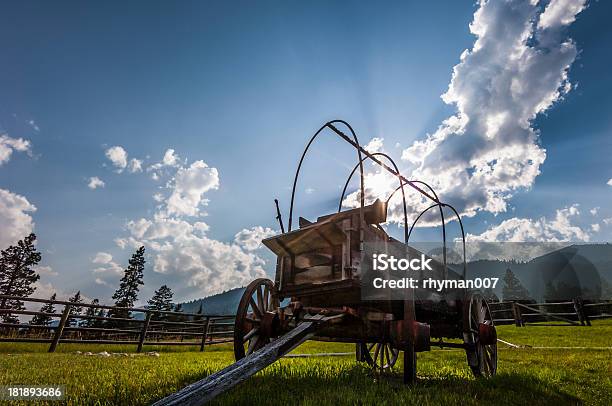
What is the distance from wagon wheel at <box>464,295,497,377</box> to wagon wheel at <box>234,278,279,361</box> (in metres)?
3.46

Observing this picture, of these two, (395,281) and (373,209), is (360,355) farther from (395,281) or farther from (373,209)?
(373,209)

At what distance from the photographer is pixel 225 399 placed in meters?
3.09

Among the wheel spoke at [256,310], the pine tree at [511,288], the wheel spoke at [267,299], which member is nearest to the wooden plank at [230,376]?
the wheel spoke at [256,310]

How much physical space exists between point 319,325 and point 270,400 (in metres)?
1.05

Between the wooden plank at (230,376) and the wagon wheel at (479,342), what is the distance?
3581 millimetres

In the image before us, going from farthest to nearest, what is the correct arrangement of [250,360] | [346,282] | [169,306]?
[169,306] < [346,282] < [250,360]

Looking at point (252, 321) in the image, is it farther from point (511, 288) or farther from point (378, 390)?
point (511, 288)

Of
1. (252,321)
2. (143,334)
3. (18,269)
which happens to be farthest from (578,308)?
(18,269)

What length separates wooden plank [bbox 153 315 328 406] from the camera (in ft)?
6.64

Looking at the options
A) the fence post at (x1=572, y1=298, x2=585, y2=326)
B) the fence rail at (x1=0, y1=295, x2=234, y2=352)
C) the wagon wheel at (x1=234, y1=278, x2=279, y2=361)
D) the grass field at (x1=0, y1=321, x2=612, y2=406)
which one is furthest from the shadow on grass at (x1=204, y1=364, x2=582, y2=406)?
the fence post at (x1=572, y1=298, x2=585, y2=326)

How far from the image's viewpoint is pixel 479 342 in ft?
19.1

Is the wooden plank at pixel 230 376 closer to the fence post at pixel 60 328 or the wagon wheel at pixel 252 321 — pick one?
the wagon wheel at pixel 252 321

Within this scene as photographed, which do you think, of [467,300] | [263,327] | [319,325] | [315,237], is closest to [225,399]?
[319,325]

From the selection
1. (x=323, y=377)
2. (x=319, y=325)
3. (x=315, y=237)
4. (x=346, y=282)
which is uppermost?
(x=315, y=237)
